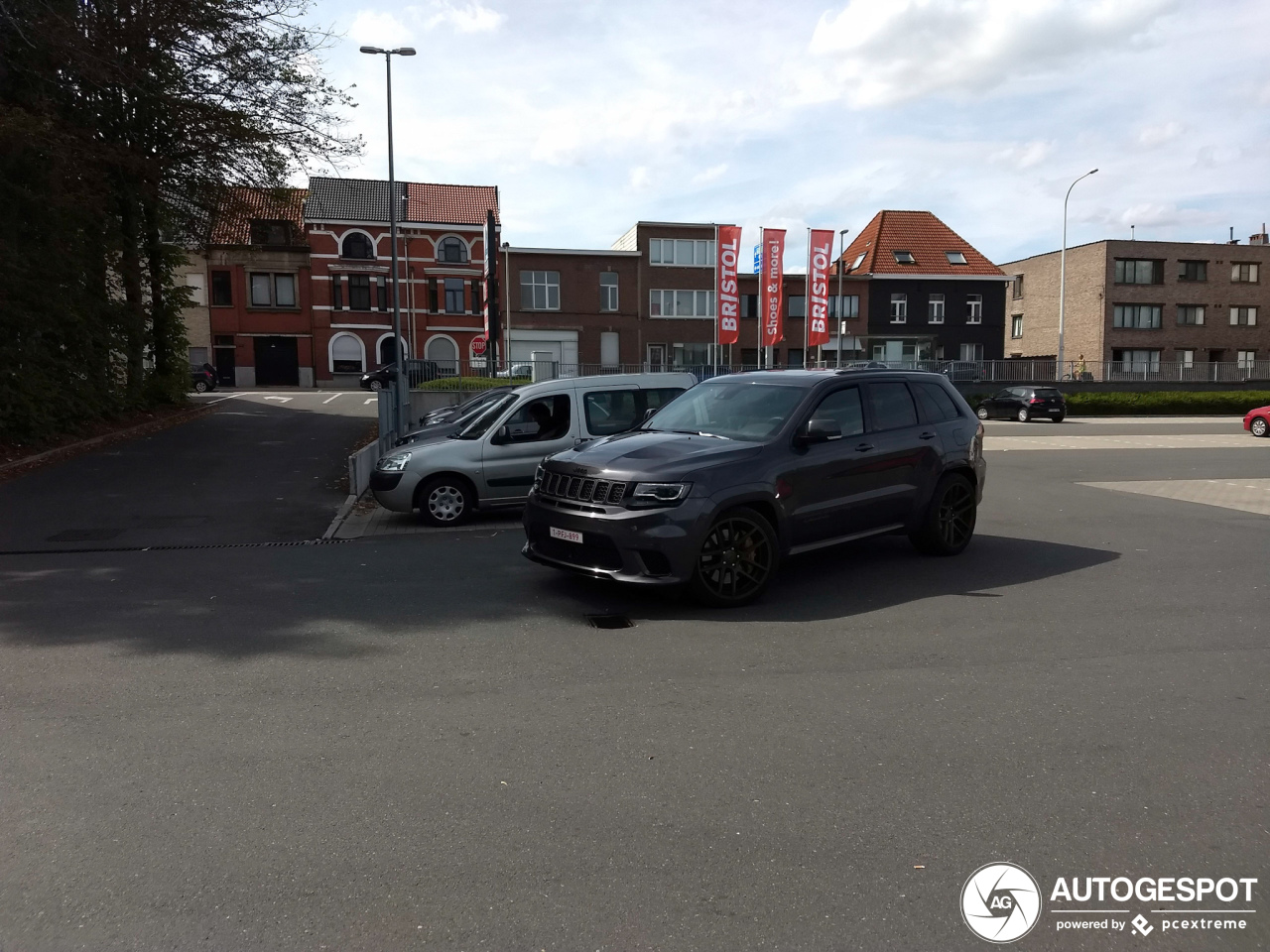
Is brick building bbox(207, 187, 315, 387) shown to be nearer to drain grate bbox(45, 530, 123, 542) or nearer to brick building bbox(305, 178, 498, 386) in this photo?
brick building bbox(305, 178, 498, 386)

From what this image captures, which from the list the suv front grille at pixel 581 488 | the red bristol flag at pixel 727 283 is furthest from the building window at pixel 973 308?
the suv front grille at pixel 581 488

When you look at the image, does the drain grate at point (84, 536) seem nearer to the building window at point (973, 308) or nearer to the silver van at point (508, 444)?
the silver van at point (508, 444)

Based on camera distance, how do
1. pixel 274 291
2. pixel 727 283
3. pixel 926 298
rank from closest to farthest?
pixel 727 283
pixel 274 291
pixel 926 298

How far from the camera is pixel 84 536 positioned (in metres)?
10.7

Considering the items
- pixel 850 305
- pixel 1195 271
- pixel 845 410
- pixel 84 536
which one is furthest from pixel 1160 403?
pixel 84 536

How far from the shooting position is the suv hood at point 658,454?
6.84 meters

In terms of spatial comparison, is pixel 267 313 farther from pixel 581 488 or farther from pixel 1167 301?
pixel 1167 301

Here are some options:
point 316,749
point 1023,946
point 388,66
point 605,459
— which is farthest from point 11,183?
point 1023,946

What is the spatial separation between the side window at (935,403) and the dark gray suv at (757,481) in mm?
17

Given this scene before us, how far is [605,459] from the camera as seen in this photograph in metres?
7.12

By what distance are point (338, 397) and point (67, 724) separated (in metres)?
31.6

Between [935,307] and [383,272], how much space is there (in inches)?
1233

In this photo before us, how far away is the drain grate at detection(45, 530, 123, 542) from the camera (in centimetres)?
1043

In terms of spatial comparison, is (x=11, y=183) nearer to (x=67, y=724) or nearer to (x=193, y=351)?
(x=67, y=724)
